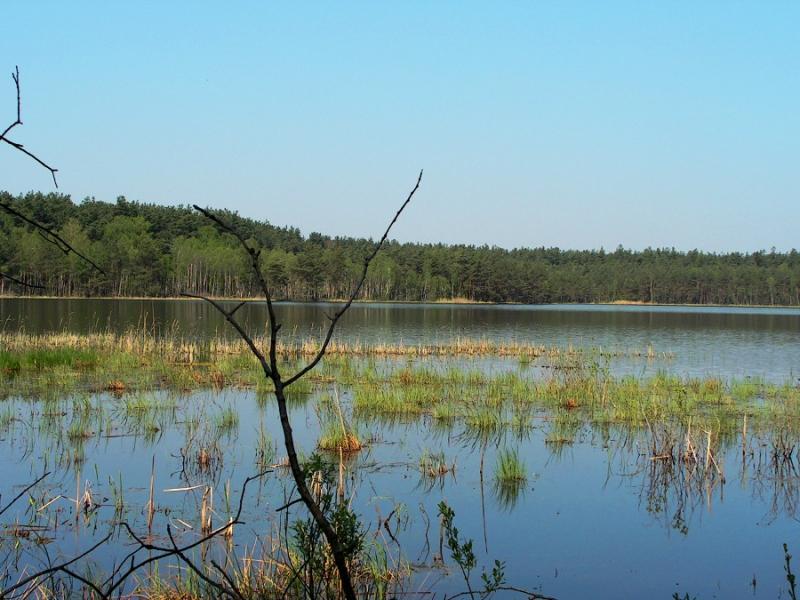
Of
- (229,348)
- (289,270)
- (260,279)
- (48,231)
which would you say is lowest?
(229,348)

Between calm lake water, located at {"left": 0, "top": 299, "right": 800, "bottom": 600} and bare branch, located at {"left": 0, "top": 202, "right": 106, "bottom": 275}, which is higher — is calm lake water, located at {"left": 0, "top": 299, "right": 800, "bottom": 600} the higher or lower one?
the lower one

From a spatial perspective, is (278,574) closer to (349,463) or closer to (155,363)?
(349,463)

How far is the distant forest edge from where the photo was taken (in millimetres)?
102062

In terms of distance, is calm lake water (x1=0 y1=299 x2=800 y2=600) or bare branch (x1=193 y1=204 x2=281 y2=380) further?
calm lake water (x1=0 y1=299 x2=800 y2=600)

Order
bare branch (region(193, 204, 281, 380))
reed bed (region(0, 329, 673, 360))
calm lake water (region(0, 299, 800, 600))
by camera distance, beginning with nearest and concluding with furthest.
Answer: bare branch (region(193, 204, 281, 380)), calm lake water (region(0, 299, 800, 600)), reed bed (region(0, 329, 673, 360))

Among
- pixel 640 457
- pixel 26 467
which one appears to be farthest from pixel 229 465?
pixel 640 457

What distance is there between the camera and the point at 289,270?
119 m

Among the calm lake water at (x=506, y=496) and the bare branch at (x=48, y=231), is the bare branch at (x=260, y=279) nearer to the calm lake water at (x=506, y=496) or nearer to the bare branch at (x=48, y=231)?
the bare branch at (x=48, y=231)

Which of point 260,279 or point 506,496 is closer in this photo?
point 260,279

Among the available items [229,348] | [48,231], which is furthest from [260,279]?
[229,348]

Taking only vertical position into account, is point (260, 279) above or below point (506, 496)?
above

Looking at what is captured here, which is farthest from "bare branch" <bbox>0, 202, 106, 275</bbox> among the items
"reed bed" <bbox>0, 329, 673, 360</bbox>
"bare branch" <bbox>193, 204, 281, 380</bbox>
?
"reed bed" <bbox>0, 329, 673, 360</bbox>

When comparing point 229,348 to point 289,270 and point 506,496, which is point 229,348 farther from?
point 289,270

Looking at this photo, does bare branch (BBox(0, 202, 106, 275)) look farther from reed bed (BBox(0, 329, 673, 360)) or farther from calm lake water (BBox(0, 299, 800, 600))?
reed bed (BBox(0, 329, 673, 360))
